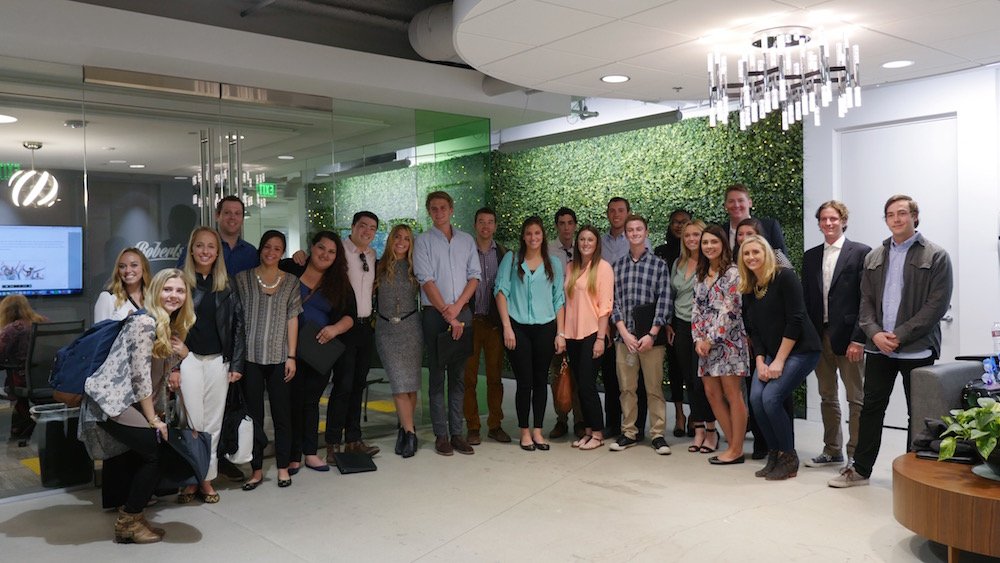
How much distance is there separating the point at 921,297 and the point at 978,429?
1.21 meters

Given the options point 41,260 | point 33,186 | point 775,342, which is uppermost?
point 33,186

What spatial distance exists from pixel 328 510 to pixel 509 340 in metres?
1.79

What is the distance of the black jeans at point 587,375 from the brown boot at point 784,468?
1.29 metres

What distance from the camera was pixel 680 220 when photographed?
621 cm

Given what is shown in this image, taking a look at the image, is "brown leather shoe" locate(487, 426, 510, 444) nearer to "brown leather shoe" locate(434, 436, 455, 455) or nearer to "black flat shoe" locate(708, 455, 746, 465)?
"brown leather shoe" locate(434, 436, 455, 455)

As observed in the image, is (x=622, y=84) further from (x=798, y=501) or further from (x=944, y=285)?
(x=798, y=501)

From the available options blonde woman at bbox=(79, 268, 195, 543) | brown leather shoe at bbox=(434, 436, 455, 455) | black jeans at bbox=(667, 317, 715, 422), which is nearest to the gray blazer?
black jeans at bbox=(667, 317, 715, 422)

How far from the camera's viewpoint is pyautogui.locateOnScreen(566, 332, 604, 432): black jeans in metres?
5.75

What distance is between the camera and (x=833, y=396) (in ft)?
17.2

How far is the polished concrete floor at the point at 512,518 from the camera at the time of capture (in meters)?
3.83

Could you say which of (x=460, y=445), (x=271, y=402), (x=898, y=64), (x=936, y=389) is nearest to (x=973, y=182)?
(x=898, y=64)

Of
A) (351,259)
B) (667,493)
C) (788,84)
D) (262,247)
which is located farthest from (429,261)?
(788,84)

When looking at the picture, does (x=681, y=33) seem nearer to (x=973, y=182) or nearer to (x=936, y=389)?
(x=936, y=389)

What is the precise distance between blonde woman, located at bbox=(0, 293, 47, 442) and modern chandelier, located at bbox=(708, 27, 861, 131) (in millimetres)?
4279
